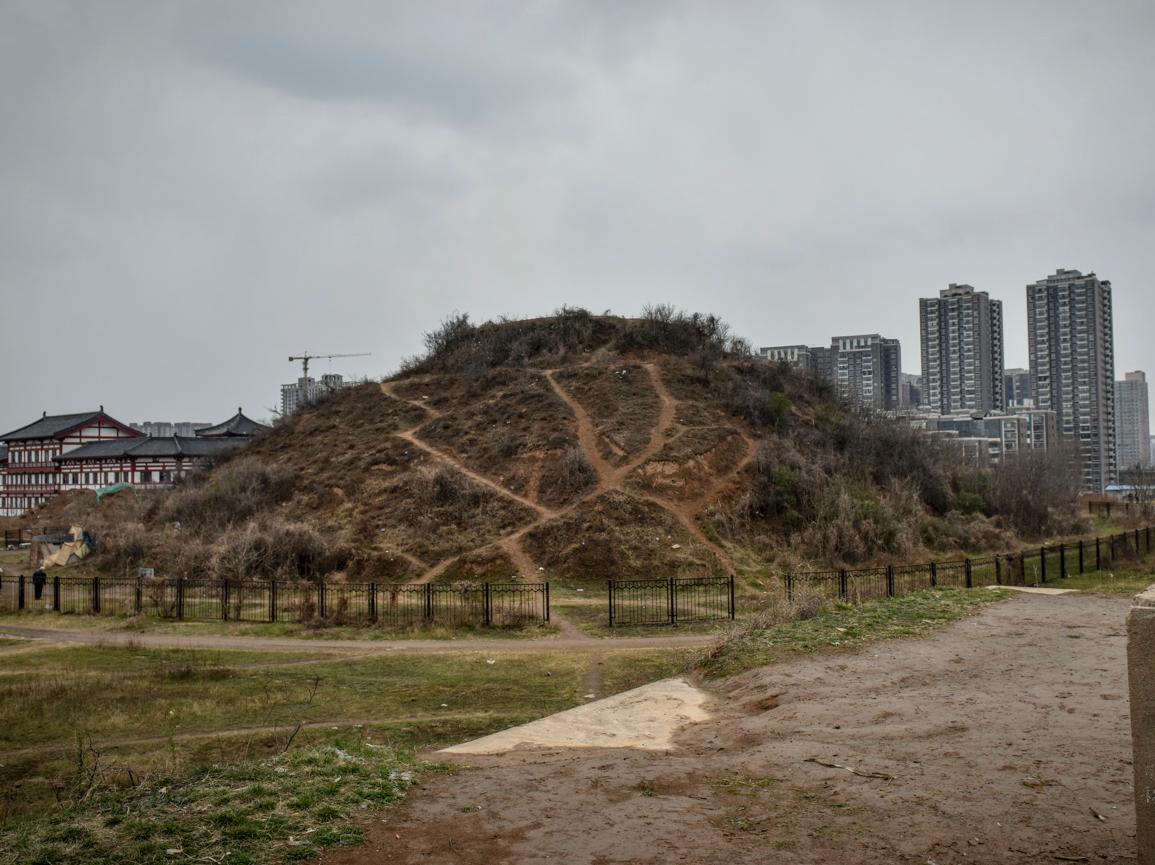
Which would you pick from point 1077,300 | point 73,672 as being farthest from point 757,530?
point 1077,300

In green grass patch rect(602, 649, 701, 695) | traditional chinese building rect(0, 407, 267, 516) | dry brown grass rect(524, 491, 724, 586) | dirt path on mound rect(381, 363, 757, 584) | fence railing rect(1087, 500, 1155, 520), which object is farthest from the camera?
traditional chinese building rect(0, 407, 267, 516)

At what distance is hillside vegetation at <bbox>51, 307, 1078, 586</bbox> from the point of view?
2873cm

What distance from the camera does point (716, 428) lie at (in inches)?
1428

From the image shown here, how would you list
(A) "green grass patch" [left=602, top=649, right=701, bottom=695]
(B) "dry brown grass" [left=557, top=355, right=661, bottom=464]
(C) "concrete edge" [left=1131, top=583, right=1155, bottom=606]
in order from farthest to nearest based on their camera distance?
(B) "dry brown grass" [left=557, top=355, right=661, bottom=464] < (A) "green grass patch" [left=602, top=649, right=701, bottom=695] < (C) "concrete edge" [left=1131, top=583, right=1155, bottom=606]

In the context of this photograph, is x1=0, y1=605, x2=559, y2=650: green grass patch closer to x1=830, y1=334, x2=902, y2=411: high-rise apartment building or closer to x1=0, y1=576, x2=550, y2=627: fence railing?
x1=0, y1=576, x2=550, y2=627: fence railing

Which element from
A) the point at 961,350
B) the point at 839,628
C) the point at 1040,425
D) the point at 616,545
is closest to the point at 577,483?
the point at 616,545

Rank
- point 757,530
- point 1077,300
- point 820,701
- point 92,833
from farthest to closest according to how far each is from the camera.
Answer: point 1077,300
point 757,530
point 820,701
point 92,833

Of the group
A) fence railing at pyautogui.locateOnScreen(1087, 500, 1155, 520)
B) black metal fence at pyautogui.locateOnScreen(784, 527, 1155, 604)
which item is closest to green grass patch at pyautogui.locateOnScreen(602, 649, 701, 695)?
black metal fence at pyautogui.locateOnScreen(784, 527, 1155, 604)

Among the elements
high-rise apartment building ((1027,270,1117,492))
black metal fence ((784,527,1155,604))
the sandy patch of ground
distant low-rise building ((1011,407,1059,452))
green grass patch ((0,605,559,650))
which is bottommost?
green grass patch ((0,605,559,650))

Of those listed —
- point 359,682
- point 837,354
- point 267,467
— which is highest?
point 837,354

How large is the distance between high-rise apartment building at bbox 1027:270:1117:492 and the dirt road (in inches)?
3394

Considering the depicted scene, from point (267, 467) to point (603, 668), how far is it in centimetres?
2648

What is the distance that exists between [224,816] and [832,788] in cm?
471

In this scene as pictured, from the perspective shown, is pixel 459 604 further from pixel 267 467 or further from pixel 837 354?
pixel 837 354
